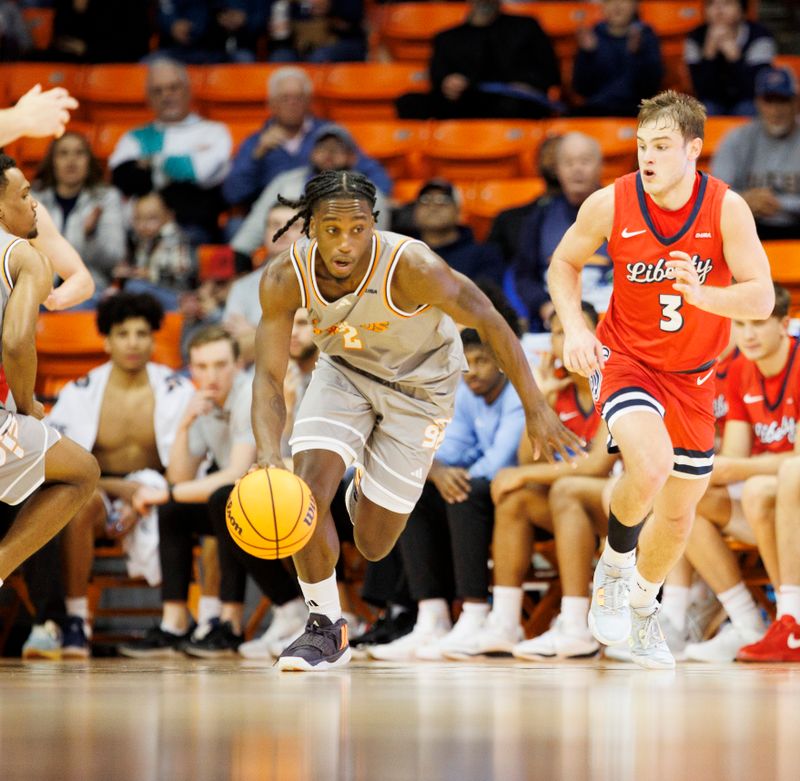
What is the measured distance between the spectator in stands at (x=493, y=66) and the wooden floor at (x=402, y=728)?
6.79 meters

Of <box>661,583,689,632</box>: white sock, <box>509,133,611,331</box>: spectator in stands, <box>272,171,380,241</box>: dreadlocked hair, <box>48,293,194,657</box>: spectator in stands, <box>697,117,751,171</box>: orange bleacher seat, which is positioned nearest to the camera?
<box>272,171,380,241</box>: dreadlocked hair

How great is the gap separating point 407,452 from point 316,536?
1.61ft

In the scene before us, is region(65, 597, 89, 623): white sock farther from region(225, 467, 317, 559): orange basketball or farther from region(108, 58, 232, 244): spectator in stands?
region(108, 58, 232, 244): spectator in stands

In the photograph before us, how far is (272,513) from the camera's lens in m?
4.64

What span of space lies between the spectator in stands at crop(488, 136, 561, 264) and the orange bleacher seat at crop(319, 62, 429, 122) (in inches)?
100

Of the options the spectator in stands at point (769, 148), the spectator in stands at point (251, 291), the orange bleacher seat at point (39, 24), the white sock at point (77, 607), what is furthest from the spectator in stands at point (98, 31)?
the white sock at point (77, 607)

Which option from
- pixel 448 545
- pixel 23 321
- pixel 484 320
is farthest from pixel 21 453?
pixel 448 545

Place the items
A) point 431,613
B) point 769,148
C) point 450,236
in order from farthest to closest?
point 769,148
point 450,236
point 431,613

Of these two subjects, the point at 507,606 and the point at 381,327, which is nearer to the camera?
the point at 381,327

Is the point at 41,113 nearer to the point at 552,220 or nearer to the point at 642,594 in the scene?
the point at 642,594

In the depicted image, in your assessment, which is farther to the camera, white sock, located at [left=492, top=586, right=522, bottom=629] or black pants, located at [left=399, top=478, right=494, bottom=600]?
black pants, located at [left=399, top=478, right=494, bottom=600]

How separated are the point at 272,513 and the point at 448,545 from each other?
2.47 metres

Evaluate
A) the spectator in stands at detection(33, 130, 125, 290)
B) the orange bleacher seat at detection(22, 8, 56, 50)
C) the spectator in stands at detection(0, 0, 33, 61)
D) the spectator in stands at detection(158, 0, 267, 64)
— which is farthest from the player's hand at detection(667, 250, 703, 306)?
the orange bleacher seat at detection(22, 8, 56, 50)

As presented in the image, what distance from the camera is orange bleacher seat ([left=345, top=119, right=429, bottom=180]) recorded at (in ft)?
35.0
